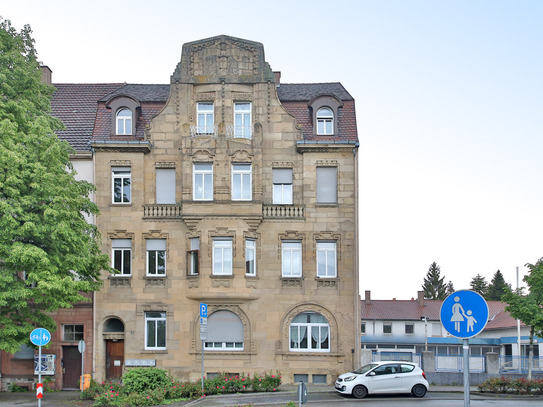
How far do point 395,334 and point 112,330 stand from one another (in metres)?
54.3

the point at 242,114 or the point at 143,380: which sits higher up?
the point at 242,114

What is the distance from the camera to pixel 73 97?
3697 centimetres

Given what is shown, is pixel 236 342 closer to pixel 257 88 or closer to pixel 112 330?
pixel 112 330

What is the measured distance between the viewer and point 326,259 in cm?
3272

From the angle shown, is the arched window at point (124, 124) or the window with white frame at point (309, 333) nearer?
the window with white frame at point (309, 333)

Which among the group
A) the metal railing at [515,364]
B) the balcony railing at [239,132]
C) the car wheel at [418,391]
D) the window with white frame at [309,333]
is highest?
the balcony railing at [239,132]

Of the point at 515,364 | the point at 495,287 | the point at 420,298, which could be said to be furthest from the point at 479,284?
the point at 515,364

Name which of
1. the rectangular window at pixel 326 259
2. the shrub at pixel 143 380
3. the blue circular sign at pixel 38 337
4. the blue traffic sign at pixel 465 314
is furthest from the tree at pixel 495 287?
the blue traffic sign at pixel 465 314

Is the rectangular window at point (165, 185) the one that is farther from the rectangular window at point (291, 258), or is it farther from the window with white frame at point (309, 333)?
the window with white frame at point (309, 333)

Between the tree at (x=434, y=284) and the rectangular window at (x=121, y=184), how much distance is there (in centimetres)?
8693

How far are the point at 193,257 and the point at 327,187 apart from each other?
7565 mm

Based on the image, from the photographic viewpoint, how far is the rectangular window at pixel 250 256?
32.2 metres

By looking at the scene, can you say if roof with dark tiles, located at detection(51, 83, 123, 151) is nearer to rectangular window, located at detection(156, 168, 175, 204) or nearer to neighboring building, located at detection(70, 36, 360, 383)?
neighboring building, located at detection(70, 36, 360, 383)

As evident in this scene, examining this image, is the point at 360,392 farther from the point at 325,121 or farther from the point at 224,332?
the point at 325,121
